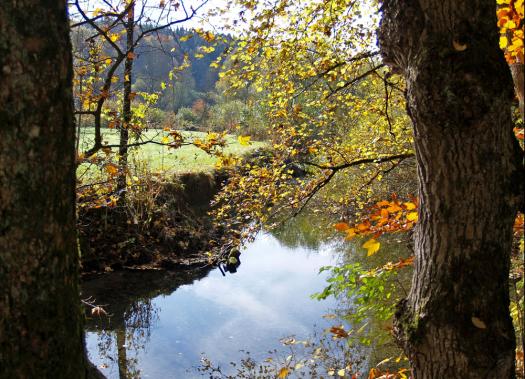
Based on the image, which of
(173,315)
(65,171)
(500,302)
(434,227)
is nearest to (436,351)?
(500,302)

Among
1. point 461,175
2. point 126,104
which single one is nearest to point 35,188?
point 461,175

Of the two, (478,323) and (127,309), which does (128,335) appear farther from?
(478,323)

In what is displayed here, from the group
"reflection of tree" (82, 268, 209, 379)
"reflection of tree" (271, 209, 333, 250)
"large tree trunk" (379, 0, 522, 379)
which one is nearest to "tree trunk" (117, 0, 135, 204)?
"reflection of tree" (82, 268, 209, 379)

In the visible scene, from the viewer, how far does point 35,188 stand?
120cm

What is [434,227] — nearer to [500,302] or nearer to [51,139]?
[500,302]

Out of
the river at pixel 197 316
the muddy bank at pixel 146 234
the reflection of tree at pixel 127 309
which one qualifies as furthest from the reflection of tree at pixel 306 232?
the reflection of tree at pixel 127 309

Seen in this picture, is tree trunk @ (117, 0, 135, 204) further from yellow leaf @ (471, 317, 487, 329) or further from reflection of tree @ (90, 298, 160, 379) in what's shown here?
yellow leaf @ (471, 317, 487, 329)

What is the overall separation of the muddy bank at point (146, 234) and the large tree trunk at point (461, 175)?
7.89 m

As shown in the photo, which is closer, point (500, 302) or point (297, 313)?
point (500, 302)

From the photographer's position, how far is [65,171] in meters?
1.29

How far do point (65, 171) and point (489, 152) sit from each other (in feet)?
4.93

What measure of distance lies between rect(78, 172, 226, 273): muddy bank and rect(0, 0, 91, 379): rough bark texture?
8.15 m

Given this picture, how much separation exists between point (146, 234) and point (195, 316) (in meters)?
2.71

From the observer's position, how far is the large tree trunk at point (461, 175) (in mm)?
1853
